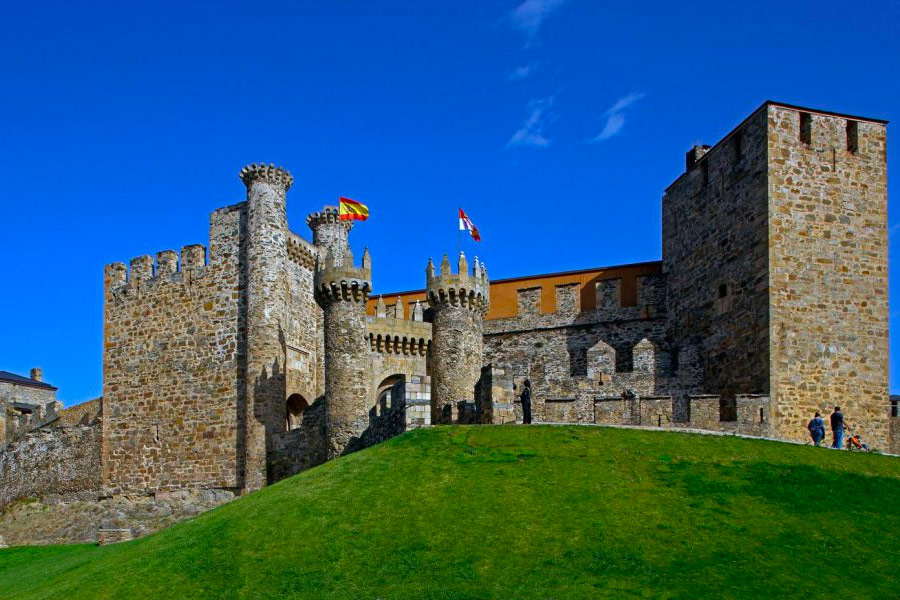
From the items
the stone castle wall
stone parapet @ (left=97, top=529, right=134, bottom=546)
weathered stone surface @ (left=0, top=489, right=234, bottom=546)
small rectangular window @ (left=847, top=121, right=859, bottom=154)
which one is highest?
small rectangular window @ (left=847, top=121, right=859, bottom=154)

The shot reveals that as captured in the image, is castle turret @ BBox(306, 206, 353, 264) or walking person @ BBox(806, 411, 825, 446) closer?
walking person @ BBox(806, 411, 825, 446)

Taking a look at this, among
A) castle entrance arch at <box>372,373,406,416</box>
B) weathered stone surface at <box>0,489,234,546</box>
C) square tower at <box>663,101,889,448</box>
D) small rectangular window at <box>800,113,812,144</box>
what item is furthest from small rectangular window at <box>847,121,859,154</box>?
weathered stone surface at <box>0,489,234,546</box>

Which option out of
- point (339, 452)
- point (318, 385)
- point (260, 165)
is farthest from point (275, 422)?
point (260, 165)

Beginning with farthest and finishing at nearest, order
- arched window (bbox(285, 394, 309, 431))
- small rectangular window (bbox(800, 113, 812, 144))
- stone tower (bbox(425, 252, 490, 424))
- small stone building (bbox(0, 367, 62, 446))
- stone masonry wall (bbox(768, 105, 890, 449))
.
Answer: small stone building (bbox(0, 367, 62, 446)) → arched window (bbox(285, 394, 309, 431)) → small rectangular window (bbox(800, 113, 812, 144)) → stone tower (bbox(425, 252, 490, 424)) → stone masonry wall (bbox(768, 105, 890, 449))

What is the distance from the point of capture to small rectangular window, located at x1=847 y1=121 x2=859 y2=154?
34219 millimetres

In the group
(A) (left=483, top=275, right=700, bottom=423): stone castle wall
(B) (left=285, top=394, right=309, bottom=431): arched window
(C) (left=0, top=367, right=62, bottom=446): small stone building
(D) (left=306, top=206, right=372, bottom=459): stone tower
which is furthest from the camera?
(C) (left=0, top=367, right=62, bottom=446): small stone building

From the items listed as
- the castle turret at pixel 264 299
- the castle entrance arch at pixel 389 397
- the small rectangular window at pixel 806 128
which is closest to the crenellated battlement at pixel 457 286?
the castle entrance arch at pixel 389 397

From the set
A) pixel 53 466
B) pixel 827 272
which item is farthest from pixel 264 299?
pixel 827 272

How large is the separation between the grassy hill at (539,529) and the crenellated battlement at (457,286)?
795 cm

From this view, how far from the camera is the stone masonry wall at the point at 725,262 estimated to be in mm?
33188

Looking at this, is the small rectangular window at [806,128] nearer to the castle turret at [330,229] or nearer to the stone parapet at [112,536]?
the castle turret at [330,229]

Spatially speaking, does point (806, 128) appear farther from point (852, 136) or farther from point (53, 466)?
point (53, 466)

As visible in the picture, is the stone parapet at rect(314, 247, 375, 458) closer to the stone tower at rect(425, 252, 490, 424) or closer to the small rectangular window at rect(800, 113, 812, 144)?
the stone tower at rect(425, 252, 490, 424)

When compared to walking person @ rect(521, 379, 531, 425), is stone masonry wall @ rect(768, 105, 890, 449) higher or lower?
higher
